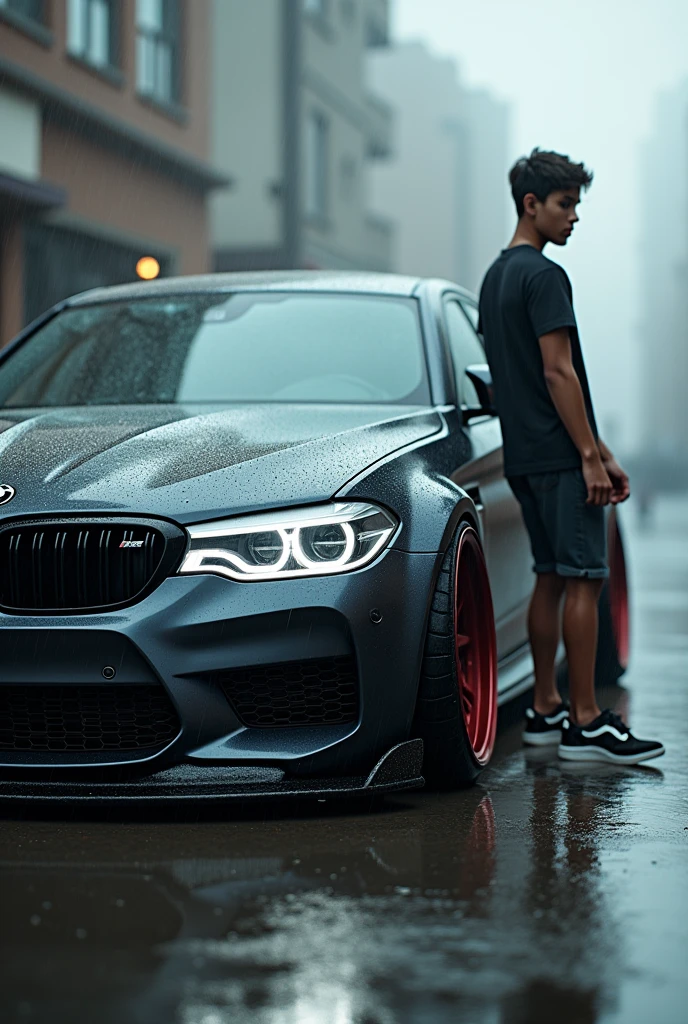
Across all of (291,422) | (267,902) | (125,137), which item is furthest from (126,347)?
(125,137)

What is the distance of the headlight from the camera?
3945 mm

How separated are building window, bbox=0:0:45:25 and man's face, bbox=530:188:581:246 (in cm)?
930

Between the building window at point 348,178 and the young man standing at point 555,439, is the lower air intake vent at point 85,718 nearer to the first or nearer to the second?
the young man standing at point 555,439

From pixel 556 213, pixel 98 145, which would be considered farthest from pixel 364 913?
pixel 98 145

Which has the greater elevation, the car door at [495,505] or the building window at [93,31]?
the building window at [93,31]

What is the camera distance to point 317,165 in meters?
26.3

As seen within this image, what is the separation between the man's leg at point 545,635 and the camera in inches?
216

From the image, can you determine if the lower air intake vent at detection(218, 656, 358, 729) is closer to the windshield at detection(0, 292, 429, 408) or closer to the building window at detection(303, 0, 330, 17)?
the windshield at detection(0, 292, 429, 408)

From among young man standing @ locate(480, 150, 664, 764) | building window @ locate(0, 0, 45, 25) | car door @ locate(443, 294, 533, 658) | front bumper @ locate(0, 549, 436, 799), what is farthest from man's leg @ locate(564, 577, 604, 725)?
building window @ locate(0, 0, 45, 25)

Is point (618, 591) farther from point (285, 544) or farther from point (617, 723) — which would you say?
point (285, 544)

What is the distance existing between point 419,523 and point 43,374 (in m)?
1.97

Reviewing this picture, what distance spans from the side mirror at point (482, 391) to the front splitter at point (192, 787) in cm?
164

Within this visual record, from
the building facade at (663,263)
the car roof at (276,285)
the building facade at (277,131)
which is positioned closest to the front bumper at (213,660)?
the car roof at (276,285)

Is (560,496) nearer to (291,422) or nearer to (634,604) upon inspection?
(291,422)
